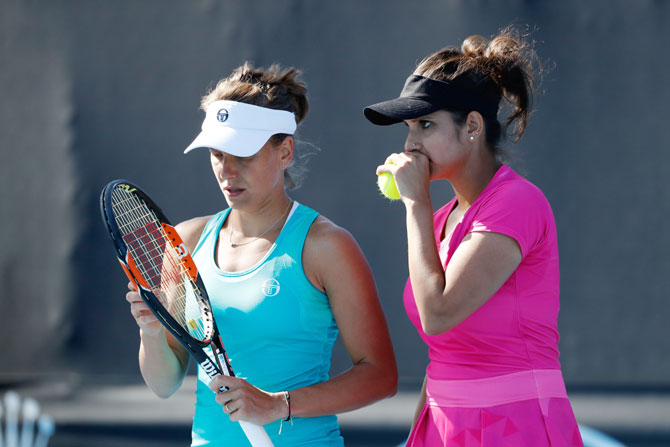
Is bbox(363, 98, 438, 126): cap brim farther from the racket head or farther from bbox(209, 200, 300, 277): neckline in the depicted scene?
the racket head

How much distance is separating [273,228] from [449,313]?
23.8 inches

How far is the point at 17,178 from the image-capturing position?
12.1 ft

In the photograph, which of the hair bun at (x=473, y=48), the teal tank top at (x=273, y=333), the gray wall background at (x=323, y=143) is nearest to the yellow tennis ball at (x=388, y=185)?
the teal tank top at (x=273, y=333)

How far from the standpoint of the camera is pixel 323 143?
3426 millimetres

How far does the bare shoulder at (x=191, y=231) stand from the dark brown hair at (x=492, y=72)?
2.51ft

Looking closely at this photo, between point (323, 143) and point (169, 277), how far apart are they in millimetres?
1543

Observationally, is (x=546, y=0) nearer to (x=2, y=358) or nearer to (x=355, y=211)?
(x=355, y=211)

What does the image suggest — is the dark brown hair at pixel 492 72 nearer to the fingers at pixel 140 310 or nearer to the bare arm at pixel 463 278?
the bare arm at pixel 463 278

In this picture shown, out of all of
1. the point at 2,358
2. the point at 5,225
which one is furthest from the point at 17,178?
the point at 2,358

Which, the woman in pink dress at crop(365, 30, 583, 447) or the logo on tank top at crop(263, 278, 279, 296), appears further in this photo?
the logo on tank top at crop(263, 278, 279, 296)

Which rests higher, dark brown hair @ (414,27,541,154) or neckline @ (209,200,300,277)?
dark brown hair @ (414,27,541,154)

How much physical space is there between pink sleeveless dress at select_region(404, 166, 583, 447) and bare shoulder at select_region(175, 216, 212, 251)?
2.54 feet

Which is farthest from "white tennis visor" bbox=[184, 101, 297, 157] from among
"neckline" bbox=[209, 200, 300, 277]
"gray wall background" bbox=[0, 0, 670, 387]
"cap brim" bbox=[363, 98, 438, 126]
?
"gray wall background" bbox=[0, 0, 670, 387]

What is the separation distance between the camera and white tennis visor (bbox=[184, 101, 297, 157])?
6.22ft
